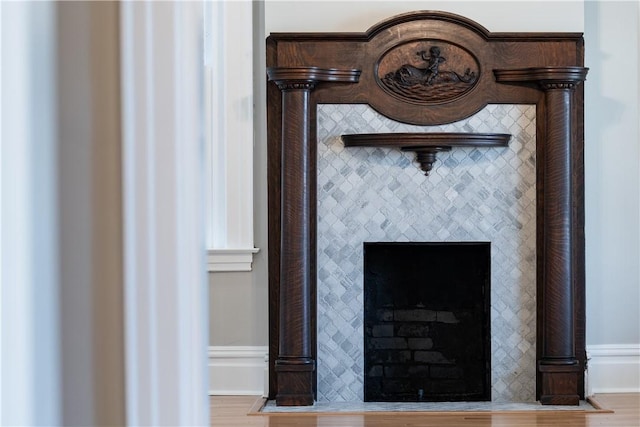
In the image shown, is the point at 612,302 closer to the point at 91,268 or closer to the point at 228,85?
the point at 228,85

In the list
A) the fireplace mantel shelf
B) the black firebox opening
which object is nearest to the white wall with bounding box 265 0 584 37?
the fireplace mantel shelf

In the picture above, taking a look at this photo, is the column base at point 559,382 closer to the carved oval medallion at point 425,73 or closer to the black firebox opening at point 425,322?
the black firebox opening at point 425,322

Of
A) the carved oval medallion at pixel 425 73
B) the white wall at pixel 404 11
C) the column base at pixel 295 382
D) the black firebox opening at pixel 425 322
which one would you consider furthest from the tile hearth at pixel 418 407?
the white wall at pixel 404 11

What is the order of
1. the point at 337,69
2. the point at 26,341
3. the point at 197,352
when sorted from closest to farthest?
the point at 26,341
the point at 197,352
the point at 337,69

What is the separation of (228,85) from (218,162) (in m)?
0.42

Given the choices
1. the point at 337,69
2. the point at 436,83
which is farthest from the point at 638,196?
the point at 337,69

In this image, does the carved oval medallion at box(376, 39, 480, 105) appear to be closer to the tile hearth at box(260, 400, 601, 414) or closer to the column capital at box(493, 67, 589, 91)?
the column capital at box(493, 67, 589, 91)

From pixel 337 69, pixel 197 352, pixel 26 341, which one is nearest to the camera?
pixel 26 341

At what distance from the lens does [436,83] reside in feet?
15.3

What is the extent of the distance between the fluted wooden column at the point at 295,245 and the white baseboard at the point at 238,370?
24 centimetres

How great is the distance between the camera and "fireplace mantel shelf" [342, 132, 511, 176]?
4.50 metres

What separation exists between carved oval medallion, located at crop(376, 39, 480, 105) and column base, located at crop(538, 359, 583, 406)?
4.91 feet

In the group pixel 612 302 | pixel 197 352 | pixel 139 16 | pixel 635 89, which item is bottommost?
pixel 612 302

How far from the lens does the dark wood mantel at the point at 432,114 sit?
460cm
